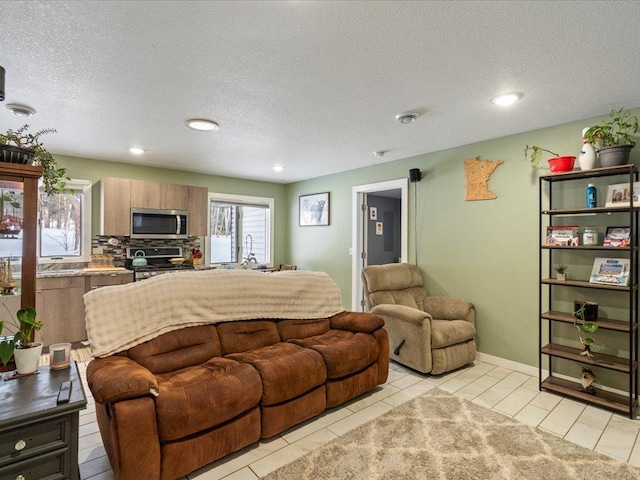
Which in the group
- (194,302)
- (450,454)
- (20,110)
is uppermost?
(20,110)

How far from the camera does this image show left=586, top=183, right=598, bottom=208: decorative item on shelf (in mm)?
2834

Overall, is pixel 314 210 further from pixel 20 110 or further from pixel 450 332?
pixel 20 110

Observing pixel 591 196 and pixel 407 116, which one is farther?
pixel 407 116

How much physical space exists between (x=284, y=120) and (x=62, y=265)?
3.62 metres

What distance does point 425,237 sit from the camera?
4.30m

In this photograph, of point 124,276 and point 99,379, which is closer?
point 99,379

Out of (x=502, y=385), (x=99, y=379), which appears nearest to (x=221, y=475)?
(x=99, y=379)

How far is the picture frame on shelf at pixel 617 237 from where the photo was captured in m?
2.63

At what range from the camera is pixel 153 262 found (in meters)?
4.98

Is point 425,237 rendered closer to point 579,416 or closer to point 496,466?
point 579,416

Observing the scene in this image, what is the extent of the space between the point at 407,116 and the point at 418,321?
194 centimetres

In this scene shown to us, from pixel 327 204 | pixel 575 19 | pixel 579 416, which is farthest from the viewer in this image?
pixel 327 204

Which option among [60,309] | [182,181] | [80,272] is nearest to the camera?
[60,309]

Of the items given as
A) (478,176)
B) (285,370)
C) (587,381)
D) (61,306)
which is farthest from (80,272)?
(587,381)
